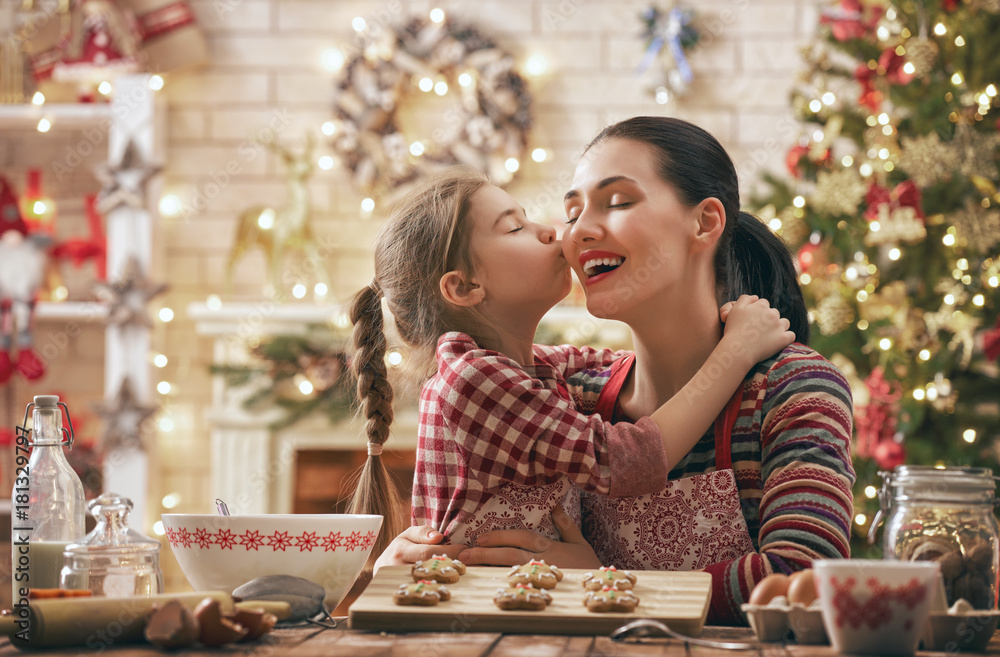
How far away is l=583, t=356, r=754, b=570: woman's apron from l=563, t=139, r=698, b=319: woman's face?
0.20 metres

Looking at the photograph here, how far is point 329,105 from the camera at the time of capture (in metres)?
Result: 4.01

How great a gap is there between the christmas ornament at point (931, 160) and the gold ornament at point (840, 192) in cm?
19

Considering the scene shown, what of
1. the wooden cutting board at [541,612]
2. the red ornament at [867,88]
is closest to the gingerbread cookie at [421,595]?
the wooden cutting board at [541,612]

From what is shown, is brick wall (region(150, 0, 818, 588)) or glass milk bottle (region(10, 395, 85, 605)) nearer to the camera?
glass milk bottle (region(10, 395, 85, 605))

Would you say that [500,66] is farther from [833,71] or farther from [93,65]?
[93,65]

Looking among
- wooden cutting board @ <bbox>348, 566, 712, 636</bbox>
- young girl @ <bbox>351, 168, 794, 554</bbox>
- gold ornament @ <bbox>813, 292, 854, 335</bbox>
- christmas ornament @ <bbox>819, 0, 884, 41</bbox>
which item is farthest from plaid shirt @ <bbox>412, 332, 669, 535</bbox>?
christmas ornament @ <bbox>819, 0, 884, 41</bbox>

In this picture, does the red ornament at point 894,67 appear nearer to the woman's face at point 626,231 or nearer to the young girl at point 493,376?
the young girl at point 493,376

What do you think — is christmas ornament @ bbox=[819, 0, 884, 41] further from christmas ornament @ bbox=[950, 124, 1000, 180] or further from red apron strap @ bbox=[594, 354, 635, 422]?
red apron strap @ bbox=[594, 354, 635, 422]

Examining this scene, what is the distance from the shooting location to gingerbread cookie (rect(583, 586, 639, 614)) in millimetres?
795

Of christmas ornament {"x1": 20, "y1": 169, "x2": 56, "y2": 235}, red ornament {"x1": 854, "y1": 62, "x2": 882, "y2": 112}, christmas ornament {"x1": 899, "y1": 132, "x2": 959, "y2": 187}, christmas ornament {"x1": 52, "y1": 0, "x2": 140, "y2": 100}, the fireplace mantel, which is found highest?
christmas ornament {"x1": 52, "y1": 0, "x2": 140, "y2": 100}

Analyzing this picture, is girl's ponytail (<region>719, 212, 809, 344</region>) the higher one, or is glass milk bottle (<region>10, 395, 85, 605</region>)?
girl's ponytail (<region>719, 212, 809, 344</region>)

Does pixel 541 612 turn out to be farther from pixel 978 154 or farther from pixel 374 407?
pixel 978 154

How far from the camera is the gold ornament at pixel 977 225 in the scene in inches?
116

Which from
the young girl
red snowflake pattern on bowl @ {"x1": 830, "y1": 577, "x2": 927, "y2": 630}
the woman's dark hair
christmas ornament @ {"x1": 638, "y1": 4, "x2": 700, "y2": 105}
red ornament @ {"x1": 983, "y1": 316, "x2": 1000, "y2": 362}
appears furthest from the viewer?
christmas ornament @ {"x1": 638, "y1": 4, "x2": 700, "y2": 105}
